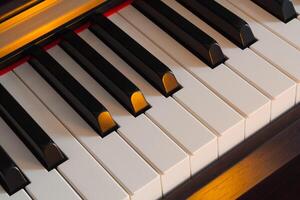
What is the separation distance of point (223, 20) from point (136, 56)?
181mm

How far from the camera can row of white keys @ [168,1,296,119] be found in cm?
110

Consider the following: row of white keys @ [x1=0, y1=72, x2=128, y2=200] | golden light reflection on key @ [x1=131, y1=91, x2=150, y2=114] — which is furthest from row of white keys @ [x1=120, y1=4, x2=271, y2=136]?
row of white keys @ [x1=0, y1=72, x2=128, y2=200]

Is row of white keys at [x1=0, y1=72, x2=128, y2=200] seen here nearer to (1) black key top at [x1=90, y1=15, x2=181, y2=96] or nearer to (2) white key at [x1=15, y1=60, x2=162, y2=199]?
(2) white key at [x1=15, y1=60, x2=162, y2=199]

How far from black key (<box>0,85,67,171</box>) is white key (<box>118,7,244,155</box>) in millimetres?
232

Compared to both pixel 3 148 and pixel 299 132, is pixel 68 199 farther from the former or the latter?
pixel 299 132

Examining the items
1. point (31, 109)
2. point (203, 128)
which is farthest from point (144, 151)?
point (31, 109)

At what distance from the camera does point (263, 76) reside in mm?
1117

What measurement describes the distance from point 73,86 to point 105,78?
58 mm

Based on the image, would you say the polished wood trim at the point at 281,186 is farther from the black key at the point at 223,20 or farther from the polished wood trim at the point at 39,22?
the polished wood trim at the point at 39,22

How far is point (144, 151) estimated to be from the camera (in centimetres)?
103

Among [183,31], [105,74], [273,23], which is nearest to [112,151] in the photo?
[105,74]

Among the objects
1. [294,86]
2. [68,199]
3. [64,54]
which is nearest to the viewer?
[68,199]

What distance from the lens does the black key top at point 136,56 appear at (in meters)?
1.11

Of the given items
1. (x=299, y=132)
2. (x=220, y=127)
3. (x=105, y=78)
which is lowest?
(x=299, y=132)
